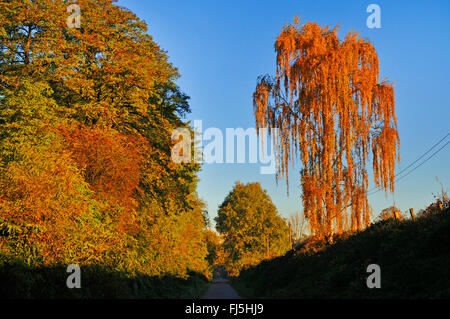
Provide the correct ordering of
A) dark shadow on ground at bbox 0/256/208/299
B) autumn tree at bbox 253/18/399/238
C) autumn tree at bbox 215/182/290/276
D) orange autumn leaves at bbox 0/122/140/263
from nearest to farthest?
dark shadow on ground at bbox 0/256/208/299, orange autumn leaves at bbox 0/122/140/263, autumn tree at bbox 253/18/399/238, autumn tree at bbox 215/182/290/276

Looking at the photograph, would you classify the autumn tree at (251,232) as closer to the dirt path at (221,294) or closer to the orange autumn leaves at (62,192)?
the dirt path at (221,294)

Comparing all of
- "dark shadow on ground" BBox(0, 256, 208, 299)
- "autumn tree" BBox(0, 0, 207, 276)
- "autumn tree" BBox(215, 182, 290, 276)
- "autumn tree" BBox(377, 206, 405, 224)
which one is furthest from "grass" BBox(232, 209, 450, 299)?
"autumn tree" BBox(215, 182, 290, 276)

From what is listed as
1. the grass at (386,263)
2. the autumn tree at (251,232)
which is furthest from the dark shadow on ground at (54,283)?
the autumn tree at (251,232)

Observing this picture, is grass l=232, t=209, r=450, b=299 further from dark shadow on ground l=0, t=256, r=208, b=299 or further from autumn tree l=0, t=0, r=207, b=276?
autumn tree l=0, t=0, r=207, b=276

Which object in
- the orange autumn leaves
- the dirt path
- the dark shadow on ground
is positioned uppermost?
the orange autumn leaves

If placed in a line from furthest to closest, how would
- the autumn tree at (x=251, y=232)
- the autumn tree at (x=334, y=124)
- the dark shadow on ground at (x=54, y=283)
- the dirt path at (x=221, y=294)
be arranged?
the autumn tree at (x=251, y=232) < the dirt path at (x=221, y=294) < the autumn tree at (x=334, y=124) < the dark shadow on ground at (x=54, y=283)

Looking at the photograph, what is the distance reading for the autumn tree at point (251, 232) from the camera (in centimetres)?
6088

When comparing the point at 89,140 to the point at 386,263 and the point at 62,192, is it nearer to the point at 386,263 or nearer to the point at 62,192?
the point at 62,192

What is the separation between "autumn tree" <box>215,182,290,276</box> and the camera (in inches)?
2397

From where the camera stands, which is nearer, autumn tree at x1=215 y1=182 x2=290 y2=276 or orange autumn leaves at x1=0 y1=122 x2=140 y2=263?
orange autumn leaves at x1=0 y1=122 x2=140 y2=263

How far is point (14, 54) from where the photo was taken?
20.6 m

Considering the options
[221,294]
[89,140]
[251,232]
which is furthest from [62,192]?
[251,232]

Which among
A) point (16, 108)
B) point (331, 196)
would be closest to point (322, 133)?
point (331, 196)
